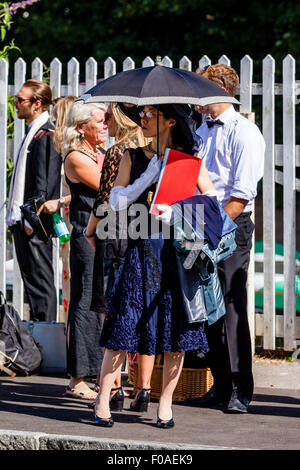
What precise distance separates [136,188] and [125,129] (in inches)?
31.9

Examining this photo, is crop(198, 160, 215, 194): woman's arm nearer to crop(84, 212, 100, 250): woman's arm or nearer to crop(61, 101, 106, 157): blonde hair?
crop(84, 212, 100, 250): woman's arm

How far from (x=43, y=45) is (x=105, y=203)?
12.8 metres

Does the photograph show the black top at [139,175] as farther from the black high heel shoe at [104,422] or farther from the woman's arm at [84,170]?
the black high heel shoe at [104,422]

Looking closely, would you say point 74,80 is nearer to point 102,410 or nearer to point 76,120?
point 76,120

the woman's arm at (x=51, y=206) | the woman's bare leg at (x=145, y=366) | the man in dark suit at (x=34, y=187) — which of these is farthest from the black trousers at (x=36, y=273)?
the woman's bare leg at (x=145, y=366)

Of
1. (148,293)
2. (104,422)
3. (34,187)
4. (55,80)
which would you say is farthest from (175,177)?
(55,80)

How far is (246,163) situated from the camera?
5484 millimetres

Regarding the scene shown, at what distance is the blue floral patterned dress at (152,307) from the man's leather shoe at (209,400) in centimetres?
94

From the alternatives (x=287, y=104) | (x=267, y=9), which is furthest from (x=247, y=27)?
(x=287, y=104)

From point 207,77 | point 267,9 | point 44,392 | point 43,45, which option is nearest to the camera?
point 207,77

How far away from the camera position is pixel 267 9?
622 inches

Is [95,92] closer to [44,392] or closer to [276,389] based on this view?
[44,392]

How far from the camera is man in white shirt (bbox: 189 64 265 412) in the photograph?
18.0 ft

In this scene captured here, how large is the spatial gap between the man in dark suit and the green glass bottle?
23.5 inches
